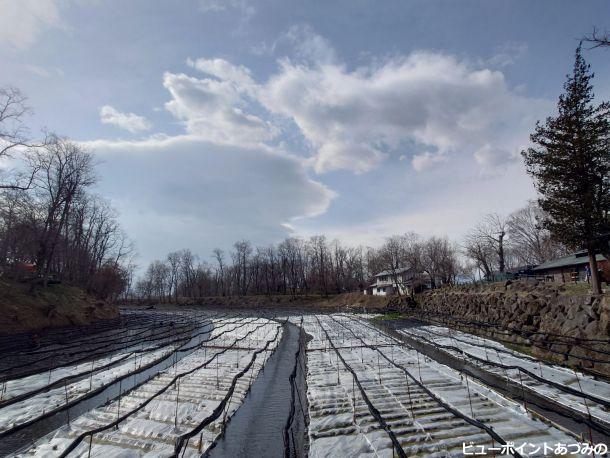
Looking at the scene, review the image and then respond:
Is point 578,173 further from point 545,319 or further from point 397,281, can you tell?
point 397,281

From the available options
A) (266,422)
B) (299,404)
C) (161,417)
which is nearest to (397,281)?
(299,404)

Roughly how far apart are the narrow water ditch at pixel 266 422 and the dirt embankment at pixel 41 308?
18.5 meters

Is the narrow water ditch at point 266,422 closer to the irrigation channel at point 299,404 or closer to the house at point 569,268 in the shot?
the irrigation channel at point 299,404

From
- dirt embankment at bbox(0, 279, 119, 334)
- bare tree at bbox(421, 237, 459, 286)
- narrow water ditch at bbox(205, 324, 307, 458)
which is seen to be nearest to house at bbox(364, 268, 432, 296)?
bare tree at bbox(421, 237, 459, 286)

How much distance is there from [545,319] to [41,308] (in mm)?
31901

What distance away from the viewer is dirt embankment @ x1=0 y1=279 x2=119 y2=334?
21.2 meters

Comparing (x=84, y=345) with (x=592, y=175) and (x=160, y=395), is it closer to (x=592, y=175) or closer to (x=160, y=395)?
(x=160, y=395)

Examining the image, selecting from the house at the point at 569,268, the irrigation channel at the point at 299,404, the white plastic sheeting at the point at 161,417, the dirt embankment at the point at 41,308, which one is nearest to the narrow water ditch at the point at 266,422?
the irrigation channel at the point at 299,404

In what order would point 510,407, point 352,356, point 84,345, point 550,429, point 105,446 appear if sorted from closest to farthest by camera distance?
point 105,446 < point 550,429 < point 510,407 < point 352,356 < point 84,345

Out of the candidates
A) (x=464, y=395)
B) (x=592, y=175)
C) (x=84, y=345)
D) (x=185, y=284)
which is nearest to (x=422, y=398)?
(x=464, y=395)

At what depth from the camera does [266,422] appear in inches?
342

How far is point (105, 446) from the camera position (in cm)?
674

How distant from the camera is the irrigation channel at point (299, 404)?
22.6 ft

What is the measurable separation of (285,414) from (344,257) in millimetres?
70447
